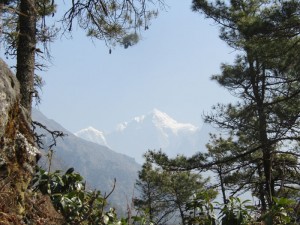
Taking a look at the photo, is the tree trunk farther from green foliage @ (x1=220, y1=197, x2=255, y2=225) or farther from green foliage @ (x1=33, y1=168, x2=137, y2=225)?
green foliage @ (x1=220, y1=197, x2=255, y2=225)

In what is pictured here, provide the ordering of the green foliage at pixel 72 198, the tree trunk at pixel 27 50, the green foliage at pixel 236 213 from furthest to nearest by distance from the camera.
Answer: the tree trunk at pixel 27 50 → the green foliage at pixel 72 198 → the green foliage at pixel 236 213

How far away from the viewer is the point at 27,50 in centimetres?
659

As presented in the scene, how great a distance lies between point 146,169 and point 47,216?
25.6 meters

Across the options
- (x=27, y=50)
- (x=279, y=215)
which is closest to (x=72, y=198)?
(x=279, y=215)

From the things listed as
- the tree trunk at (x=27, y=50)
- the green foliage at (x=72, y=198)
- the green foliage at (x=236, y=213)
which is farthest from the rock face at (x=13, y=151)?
the tree trunk at (x=27, y=50)

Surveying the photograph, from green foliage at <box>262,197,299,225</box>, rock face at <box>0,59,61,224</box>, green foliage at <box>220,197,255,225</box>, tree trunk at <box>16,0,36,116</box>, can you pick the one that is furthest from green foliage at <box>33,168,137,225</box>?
tree trunk at <box>16,0,36,116</box>

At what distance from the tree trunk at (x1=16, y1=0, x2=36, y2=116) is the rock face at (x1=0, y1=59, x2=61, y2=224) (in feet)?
7.57

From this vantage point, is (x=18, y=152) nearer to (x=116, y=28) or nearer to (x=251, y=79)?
(x=116, y=28)

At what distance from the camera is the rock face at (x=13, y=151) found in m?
3.24

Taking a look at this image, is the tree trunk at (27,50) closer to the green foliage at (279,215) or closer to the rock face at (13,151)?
the rock face at (13,151)

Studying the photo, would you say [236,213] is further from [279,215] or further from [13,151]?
[13,151]

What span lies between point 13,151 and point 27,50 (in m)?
3.33

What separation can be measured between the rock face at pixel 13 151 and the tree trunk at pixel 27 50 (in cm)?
231

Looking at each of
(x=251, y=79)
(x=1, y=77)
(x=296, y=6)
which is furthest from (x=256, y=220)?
(x=251, y=79)
